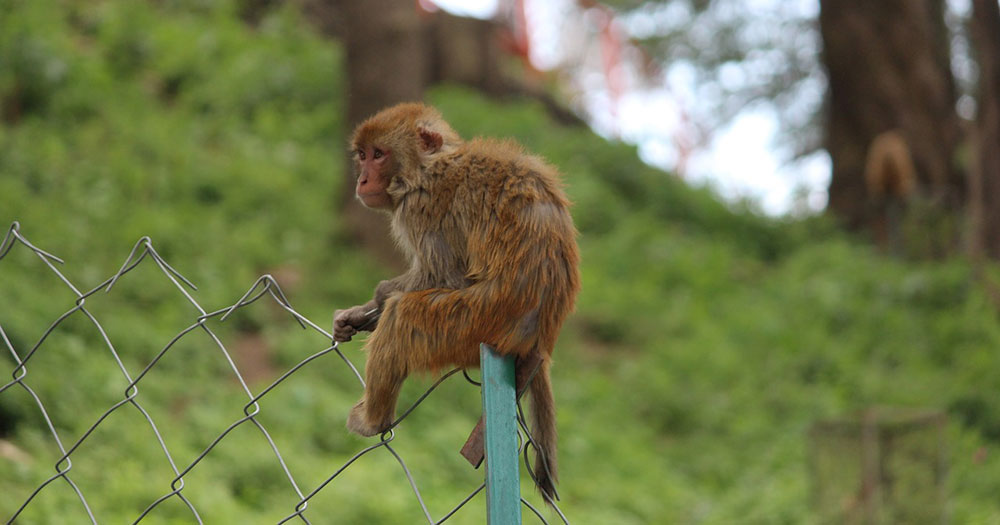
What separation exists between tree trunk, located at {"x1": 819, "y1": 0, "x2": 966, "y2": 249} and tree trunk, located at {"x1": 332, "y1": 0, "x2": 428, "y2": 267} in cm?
651

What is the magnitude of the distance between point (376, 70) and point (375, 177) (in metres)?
5.45

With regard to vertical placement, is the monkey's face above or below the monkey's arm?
above

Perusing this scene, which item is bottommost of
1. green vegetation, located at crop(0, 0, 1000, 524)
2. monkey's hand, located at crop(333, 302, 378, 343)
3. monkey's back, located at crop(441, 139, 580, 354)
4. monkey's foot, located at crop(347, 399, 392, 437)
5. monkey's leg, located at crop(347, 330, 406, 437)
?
green vegetation, located at crop(0, 0, 1000, 524)

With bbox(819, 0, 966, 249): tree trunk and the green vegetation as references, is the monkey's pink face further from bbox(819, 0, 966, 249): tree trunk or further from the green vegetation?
bbox(819, 0, 966, 249): tree trunk

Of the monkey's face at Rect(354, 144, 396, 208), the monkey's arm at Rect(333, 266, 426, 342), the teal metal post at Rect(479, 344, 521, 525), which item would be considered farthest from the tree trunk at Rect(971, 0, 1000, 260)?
the teal metal post at Rect(479, 344, 521, 525)

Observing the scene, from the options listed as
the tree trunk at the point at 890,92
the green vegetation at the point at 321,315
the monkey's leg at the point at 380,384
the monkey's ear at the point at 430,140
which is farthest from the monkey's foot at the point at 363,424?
the tree trunk at the point at 890,92

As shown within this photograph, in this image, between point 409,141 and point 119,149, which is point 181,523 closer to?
point 409,141

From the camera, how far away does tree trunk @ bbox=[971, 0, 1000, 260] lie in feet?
30.3

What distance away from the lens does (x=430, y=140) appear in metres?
3.11

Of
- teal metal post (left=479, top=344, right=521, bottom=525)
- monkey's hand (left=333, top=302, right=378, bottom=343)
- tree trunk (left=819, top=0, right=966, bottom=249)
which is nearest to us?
teal metal post (left=479, top=344, right=521, bottom=525)

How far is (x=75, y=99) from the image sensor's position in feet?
30.4

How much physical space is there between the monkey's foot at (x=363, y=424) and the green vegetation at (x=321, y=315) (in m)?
2.21

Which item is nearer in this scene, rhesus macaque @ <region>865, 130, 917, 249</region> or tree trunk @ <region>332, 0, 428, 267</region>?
tree trunk @ <region>332, 0, 428, 267</region>

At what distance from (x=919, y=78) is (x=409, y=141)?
429 inches
